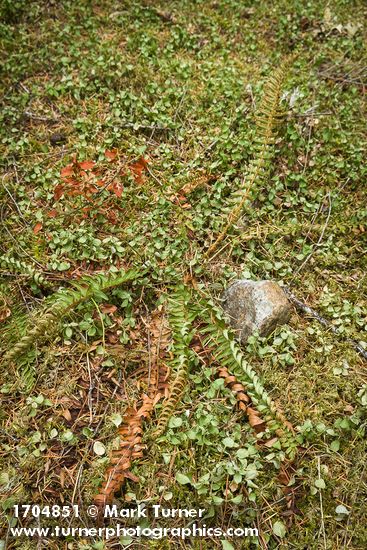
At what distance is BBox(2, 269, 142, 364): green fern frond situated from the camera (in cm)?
286

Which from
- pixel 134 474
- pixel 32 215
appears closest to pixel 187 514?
pixel 134 474

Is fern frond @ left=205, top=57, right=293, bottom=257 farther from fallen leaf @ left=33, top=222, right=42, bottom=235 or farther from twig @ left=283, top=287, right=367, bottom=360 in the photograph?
fallen leaf @ left=33, top=222, right=42, bottom=235

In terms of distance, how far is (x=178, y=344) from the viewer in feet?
9.41

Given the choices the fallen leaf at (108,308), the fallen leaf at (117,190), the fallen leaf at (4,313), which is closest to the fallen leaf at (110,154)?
the fallen leaf at (117,190)

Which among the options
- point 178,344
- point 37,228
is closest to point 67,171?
point 37,228

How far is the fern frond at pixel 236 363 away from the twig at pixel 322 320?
1.89 ft

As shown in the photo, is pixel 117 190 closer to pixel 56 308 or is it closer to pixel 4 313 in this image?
pixel 56 308

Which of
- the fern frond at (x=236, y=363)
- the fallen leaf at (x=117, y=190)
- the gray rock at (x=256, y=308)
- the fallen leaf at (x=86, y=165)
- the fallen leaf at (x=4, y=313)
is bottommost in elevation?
the fallen leaf at (x=4, y=313)

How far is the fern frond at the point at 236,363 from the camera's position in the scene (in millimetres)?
2627

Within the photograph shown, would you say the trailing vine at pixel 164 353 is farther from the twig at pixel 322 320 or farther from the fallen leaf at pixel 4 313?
the twig at pixel 322 320

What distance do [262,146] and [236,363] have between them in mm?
1806

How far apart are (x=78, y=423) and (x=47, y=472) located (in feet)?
1.03

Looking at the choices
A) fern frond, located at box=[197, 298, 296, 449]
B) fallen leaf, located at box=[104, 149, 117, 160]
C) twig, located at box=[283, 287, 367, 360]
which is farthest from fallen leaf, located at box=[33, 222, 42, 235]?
twig, located at box=[283, 287, 367, 360]

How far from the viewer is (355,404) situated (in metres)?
2.84
